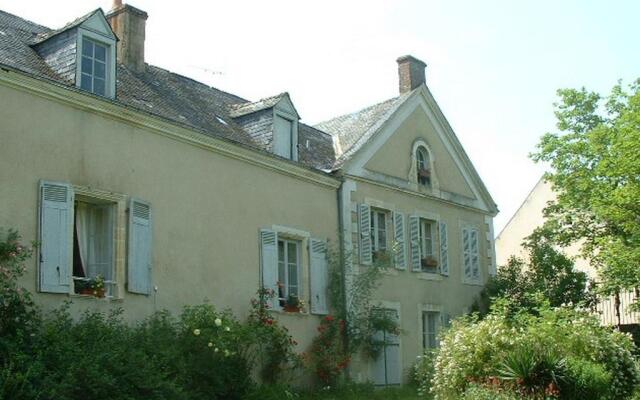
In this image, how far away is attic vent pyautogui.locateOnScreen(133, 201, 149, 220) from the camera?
40.2ft

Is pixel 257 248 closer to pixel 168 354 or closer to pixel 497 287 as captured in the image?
pixel 168 354

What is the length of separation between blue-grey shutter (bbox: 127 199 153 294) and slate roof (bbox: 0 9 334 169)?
1625mm

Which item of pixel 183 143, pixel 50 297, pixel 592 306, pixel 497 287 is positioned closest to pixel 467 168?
pixel 497 287

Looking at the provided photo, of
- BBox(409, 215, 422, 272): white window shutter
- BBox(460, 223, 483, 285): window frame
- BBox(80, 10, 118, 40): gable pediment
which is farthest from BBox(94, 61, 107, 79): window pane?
BBox(460, 223, 483, 285): window frame

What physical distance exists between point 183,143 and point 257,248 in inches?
97.7

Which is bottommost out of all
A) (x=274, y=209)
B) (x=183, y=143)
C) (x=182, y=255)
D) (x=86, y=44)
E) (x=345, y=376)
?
(x=345, y=376)

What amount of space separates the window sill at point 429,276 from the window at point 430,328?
2.67 feet

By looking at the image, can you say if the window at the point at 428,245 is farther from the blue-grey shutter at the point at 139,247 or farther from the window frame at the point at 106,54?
the window frame at the point at 106,54

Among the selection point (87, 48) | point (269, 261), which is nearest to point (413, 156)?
point (269, 261)

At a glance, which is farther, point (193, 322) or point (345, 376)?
point (345, 376)

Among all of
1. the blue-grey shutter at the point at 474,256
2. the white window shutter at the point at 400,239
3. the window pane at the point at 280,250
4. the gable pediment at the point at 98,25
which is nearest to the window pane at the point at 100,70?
the gable pediment at the point at 98,25

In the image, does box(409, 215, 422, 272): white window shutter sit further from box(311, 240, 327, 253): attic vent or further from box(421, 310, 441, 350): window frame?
box(311, 240, 327, 253): attic vent

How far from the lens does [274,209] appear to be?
597 inches

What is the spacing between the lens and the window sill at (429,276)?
1858cm
